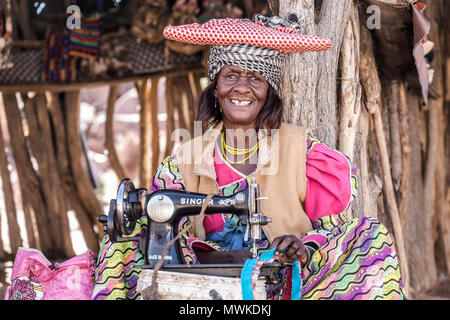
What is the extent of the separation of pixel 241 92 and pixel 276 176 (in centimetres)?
44

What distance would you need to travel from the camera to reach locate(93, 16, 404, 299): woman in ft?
9.47

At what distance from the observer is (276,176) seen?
3.25m

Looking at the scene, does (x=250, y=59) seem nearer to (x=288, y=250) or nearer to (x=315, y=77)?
(x=315, y=77)

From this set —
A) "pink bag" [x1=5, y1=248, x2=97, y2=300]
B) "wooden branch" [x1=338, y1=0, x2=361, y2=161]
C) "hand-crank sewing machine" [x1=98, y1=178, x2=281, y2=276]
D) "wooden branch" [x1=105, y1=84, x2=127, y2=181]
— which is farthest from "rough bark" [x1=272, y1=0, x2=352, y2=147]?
"wooden branch" [x1=105, y1=84, x2=127, y2=181]

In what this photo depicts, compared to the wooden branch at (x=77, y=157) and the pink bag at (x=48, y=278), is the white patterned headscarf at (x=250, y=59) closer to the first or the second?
the pink bag at (x=48, y=278)

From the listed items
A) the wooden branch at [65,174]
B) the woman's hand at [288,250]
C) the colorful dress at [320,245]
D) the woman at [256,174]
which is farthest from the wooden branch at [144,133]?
the woman's hand at [288,250]

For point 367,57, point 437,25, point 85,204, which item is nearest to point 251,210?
point 367,57

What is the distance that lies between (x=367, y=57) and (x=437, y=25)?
Answer: 155 centimetres

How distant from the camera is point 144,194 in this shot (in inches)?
108

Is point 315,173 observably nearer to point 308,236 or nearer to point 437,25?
point 308,236

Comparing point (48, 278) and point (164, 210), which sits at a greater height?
point (164, 210)

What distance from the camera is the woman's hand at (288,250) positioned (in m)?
2.64

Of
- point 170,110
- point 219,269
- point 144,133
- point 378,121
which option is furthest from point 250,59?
point 144,133

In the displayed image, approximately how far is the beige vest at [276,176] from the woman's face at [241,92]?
148 millimetres
